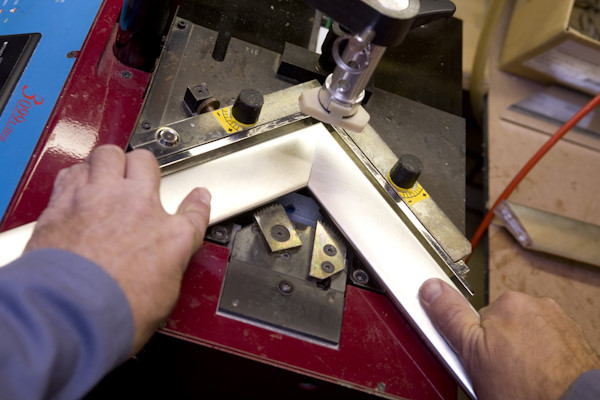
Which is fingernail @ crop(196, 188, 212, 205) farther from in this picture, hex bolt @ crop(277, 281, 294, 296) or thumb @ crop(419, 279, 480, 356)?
thumb @ crop(419, 279, 480, 356)

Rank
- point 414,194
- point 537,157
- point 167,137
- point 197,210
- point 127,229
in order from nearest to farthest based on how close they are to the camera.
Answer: point 127,229, point 197,210, point 167,137, point 414,194, point 537,157

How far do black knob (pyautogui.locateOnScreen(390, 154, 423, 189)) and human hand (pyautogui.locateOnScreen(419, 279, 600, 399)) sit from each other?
7.5 inches

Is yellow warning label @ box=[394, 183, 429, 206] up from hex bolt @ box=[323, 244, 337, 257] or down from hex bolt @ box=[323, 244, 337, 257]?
up

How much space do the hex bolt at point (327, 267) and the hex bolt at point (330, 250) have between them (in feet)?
0.06

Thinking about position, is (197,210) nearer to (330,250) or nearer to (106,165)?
(106,165)

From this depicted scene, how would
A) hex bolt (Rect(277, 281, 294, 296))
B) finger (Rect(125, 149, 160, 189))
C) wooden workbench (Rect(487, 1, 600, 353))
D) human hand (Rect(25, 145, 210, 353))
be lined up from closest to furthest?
1. human hand (Rect(25, 145, 210, 353))
2. finger (Rect(125, 149, 160, 189))
3. hex bolt (Rect(277, 281, 294, 296))
4. wooden workbench (Rect(487, 1, 600, 353))

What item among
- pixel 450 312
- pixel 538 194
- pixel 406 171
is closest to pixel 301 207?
pixel 406 171

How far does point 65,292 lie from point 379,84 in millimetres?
838

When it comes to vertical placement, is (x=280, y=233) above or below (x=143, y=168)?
below

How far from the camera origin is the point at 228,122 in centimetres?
89

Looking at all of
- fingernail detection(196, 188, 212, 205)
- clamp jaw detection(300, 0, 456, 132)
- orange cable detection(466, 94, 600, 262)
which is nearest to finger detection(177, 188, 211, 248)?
fingernail detection(196, 188, 212, 205)

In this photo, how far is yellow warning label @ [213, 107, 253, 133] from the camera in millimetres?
888

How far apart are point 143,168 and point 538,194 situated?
1.21 metres

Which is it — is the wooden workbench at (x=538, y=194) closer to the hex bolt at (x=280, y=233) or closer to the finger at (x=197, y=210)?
the hex bolt at (x=280, y=233)
